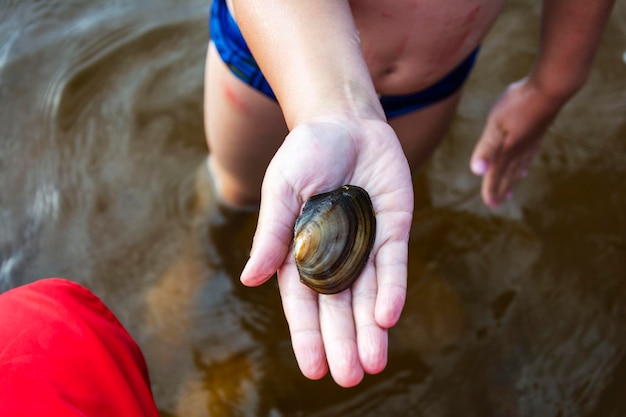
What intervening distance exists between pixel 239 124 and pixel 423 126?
32.1 inches

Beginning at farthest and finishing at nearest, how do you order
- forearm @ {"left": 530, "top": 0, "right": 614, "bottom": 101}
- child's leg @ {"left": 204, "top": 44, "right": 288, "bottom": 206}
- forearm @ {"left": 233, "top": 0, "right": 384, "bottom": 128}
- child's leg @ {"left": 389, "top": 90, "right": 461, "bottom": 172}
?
1. child's leg @ {"left": 389, "top": 90, "right": 461, "bottom": 172}
2. child's leg @ {"left": 204, "top": 44, "right": 288, "bottom": 206}
3. forearm @ {"left": 530, "top": 0, "right": 614, "bottom": 101}
4. forearm @ {"left": 233, "top": 0, "right": 384, "bottom": 128}

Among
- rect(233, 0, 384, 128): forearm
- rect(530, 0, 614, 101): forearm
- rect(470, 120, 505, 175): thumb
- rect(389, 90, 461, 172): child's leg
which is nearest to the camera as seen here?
rect(233, 0, 384, 128): forearm

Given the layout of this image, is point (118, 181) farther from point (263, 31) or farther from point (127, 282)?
point (263, 31)

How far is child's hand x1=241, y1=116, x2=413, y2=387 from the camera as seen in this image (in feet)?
5.32

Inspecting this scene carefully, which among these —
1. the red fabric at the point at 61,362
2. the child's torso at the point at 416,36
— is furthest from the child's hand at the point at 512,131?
the red fabric at the point at 61,362

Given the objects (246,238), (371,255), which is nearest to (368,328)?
(371,255)

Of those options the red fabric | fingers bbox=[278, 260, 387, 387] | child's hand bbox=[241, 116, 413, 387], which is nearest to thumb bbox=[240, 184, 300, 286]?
child's hand bbox=[241, 116, 413, 387]

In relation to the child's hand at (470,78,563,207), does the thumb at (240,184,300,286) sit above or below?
above

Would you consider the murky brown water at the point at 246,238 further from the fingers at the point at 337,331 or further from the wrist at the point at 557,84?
the fingers at the point at 337,331

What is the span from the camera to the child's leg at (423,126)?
2668 mm

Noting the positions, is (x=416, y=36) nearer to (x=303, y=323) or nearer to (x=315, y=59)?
(x=315, y=59)

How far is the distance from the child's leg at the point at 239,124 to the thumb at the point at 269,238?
35.1 inches

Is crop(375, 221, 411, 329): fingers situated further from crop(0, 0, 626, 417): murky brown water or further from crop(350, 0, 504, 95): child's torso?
crop(0, 0, 626, 417): murky brown water

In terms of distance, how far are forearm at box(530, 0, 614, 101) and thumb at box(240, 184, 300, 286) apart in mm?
1419
